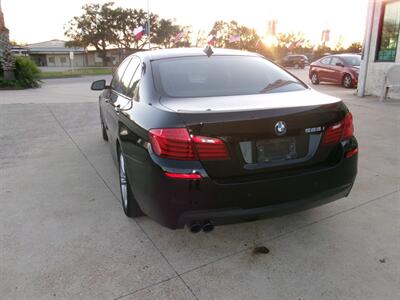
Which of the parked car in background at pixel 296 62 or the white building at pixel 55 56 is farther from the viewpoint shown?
the white building at pixel 55 56

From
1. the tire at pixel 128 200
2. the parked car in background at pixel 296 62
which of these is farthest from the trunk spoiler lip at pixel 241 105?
the parked car in background at pixel 296 62

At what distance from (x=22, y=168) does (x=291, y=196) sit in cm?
388

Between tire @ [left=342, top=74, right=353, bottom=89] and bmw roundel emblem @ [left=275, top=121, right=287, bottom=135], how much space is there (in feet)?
41.9

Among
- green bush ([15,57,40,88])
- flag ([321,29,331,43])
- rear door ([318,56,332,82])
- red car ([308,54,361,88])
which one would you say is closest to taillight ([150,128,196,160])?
red car ([308,54,361,88])

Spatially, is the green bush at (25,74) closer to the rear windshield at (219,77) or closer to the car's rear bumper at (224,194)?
the rear windshield at (219,77)

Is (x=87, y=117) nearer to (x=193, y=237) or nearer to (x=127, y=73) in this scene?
(x=127, y=73)

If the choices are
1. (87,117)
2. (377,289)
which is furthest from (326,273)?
(87,117)

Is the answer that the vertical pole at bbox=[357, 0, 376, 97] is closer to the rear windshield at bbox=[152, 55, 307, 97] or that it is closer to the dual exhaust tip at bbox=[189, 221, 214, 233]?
the rear windshield at bbox=[152, 55, 307, 97]

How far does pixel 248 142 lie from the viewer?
7.62ft

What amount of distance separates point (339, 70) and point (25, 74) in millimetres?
14425

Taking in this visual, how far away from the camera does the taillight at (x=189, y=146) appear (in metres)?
2.24

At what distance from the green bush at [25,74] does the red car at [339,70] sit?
13.5 meters

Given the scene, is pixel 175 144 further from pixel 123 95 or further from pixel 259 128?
pixel 123 95

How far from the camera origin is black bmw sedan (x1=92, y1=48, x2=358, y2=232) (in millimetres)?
2271
